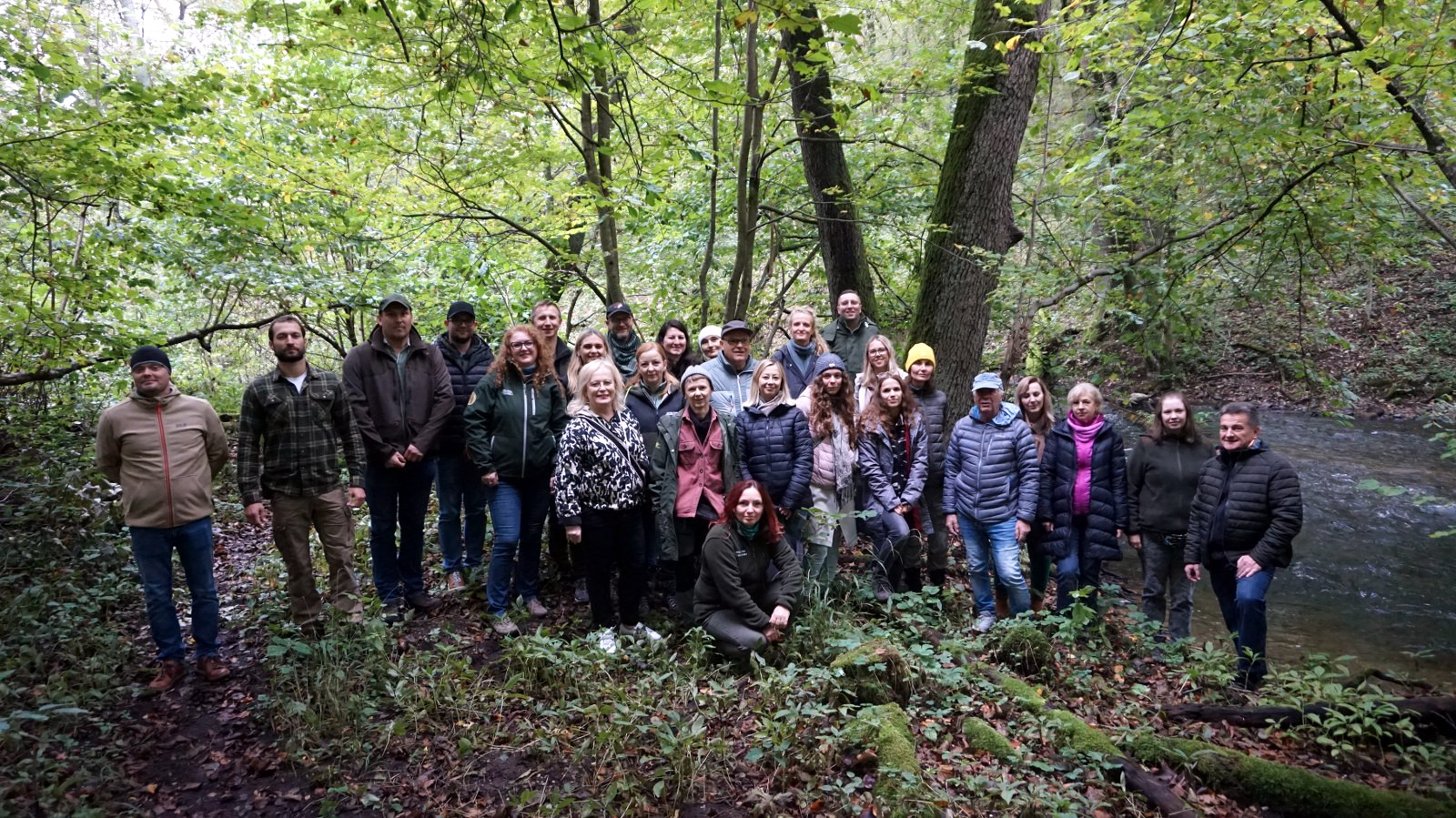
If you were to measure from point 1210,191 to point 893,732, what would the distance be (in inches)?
243

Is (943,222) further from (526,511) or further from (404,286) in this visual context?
(404,286)

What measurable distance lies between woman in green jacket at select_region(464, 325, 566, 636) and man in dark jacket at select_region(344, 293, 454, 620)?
319mm

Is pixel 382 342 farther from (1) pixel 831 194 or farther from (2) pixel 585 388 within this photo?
(1) pixel 831 194

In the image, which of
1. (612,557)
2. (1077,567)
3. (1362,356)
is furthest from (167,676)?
(1362,356)

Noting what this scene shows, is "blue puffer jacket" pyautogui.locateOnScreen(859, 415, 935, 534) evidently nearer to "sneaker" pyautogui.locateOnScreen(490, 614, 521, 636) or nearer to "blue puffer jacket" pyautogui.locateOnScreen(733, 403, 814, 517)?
"blue puffer jacket" pyautogui.locateOnScreen(733, 403, 814, 517)

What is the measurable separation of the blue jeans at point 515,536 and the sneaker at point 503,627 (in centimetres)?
8

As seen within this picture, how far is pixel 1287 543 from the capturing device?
468cm

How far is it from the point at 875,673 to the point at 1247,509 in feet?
8.95

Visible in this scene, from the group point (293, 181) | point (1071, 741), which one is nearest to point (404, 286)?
point (293, 181)

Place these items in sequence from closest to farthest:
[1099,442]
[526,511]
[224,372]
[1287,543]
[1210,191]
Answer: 1. [1287,543]
2. [526,511]
3. [1099,442]
4. [1210,191]
5. [224,372]

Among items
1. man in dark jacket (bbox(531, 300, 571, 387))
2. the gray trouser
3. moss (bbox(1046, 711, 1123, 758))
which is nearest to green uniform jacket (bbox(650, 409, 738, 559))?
man in dark jacket (bbox(531, 300, 571, 387))

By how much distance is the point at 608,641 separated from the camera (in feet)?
15.2

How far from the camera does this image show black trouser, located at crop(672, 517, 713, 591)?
5.05 metres

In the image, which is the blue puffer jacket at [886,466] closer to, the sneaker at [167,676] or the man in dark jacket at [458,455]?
the man in dark jacket at [458,455]
